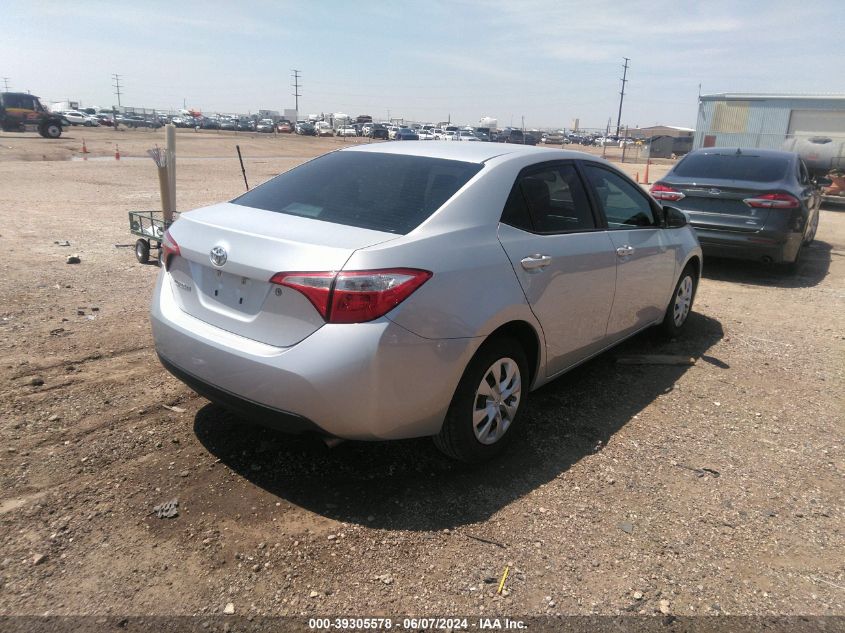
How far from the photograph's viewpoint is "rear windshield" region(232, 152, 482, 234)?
10.9ft

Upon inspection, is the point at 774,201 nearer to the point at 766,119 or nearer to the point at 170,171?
the point at 170,171

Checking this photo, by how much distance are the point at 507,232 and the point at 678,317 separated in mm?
3106

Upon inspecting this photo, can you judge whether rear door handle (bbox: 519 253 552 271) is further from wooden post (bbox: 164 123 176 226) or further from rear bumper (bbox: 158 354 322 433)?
wooden post (bbox: 164 123 176 226)

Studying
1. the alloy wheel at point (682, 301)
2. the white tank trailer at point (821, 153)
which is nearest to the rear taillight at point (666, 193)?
the alloy wheel at point (682, 301)

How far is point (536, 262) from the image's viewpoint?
11.9 ft

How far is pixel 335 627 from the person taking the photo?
2461mm

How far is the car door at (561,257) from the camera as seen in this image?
3.62m

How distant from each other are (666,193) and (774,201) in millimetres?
1277

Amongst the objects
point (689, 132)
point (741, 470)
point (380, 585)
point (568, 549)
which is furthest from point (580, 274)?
point (689, 132)

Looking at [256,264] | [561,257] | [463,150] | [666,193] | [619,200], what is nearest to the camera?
[256,264]

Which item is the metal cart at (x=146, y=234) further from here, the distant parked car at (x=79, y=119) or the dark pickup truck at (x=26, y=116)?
the distant parked car at (x=79, y=119)

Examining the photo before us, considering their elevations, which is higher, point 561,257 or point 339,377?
point 561,257

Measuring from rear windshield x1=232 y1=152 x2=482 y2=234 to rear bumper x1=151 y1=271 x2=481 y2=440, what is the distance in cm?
63

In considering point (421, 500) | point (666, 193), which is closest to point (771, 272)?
point (666, 193)
